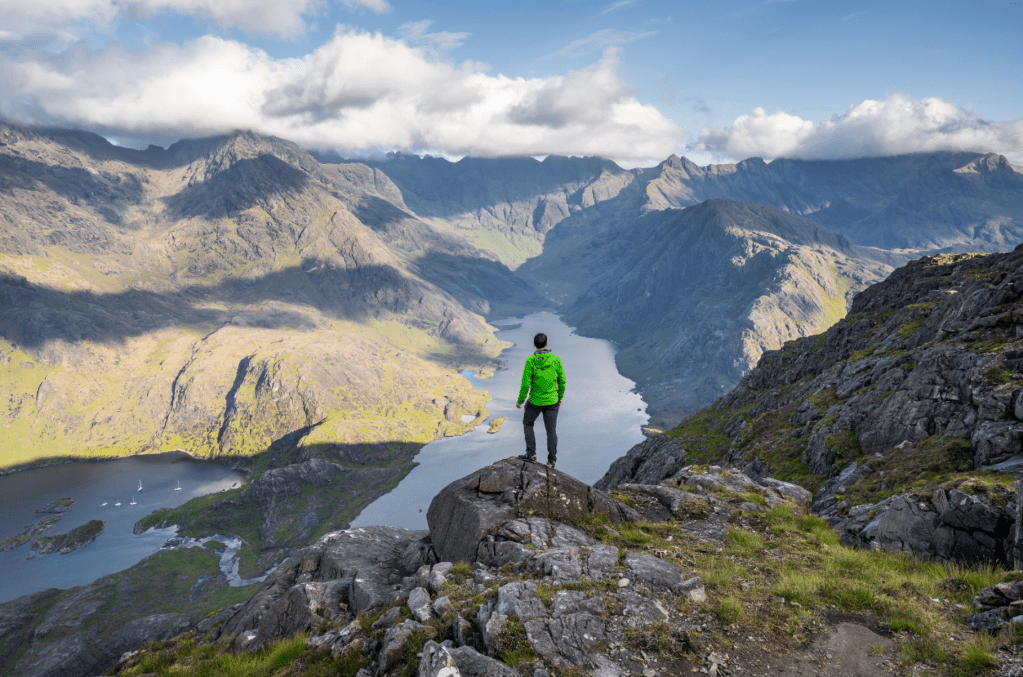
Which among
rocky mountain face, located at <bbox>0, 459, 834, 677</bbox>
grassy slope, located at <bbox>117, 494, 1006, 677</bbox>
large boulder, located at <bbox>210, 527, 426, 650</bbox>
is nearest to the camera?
grassy slope, located at <bbox>117, 494, 1006, 677</bbox>

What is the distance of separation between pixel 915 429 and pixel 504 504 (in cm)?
2709

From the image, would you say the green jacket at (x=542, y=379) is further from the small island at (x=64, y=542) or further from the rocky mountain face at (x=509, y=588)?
the small island at (x=64, y=542)

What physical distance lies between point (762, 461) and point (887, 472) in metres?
19.5

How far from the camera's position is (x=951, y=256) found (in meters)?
71.0

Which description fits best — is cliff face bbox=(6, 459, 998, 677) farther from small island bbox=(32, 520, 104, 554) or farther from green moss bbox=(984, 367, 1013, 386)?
small island bbox=(32, 520, 104, 554)

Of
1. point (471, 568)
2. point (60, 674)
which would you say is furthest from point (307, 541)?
point (471, 568)

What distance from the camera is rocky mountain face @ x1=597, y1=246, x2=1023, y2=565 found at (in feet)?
50.4

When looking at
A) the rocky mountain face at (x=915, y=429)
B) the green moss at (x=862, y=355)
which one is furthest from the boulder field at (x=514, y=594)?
the green moss at (x=862, y=355)

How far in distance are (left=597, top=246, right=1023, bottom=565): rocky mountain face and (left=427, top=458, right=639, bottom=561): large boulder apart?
9805mm

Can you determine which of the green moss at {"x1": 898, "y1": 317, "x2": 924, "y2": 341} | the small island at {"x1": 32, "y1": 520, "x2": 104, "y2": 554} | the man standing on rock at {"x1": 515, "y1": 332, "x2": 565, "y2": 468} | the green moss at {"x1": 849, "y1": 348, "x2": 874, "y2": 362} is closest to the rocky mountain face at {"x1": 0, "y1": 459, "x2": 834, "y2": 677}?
the man standing on rock at {"x1": 515, "y1": 332, "x2": 565, "y2": 468}

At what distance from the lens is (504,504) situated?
685 inches

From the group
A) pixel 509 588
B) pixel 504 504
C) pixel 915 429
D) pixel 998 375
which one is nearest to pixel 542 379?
pixel 504 504

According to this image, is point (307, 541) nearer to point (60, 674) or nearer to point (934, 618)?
point (60, 674)

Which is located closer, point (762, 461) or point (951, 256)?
point (762, 461)
